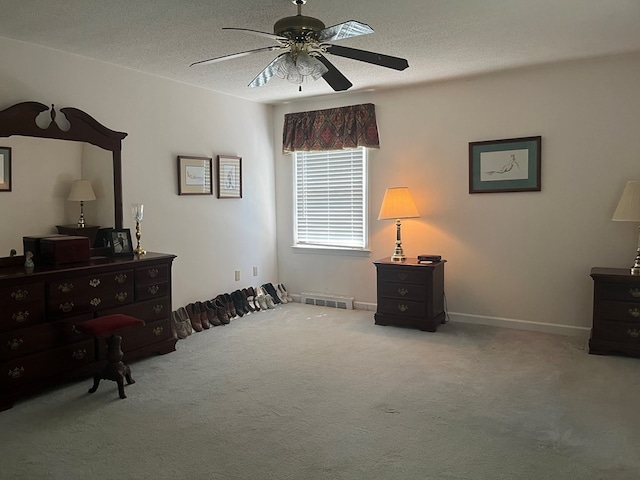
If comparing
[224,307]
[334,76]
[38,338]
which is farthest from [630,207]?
[38,338]

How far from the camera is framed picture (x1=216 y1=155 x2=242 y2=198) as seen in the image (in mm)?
5484

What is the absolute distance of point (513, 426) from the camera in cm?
288

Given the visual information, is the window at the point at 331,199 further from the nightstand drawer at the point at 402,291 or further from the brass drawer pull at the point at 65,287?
the brass drawer pull at the point at 65,287

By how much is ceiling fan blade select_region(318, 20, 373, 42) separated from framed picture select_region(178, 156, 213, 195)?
8.72 feet

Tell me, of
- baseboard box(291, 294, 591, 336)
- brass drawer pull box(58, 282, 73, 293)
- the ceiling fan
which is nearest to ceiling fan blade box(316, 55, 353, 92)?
the ceiling fan

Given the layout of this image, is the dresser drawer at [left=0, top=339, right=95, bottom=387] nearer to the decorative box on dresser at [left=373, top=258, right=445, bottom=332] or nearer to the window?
the decorative box on dresser at [left=373, top=258, right=445, bottom=332]

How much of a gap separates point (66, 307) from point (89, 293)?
20 centimetres

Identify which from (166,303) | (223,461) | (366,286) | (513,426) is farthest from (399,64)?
(366,286)

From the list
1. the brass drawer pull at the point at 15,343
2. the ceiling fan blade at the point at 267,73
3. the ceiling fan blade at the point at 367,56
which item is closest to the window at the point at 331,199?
the ceiling fan blade at the point at 267,73

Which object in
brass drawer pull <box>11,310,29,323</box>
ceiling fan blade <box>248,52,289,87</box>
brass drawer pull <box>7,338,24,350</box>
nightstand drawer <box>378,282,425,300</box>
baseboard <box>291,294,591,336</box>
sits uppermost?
ceiling fan blade <box>248,52,289,87</box>

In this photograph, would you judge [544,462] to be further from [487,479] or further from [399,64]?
[399,64]

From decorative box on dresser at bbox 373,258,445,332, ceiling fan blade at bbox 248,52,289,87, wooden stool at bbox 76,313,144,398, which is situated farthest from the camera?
decorative box on dresser at bbox 373,258,445,332

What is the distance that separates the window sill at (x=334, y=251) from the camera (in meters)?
5.75

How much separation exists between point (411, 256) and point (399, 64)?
2.86 meters
